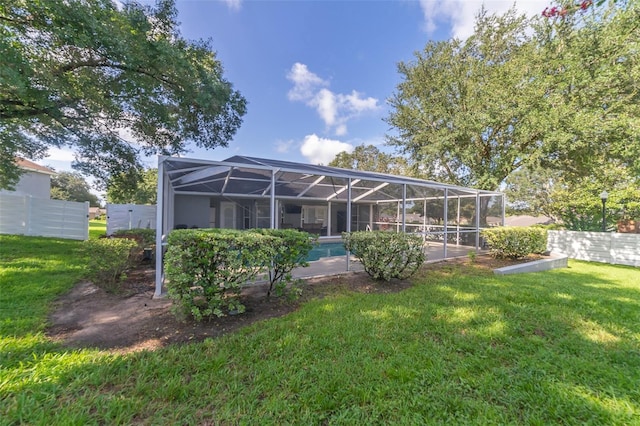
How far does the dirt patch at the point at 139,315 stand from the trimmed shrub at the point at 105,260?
0.19m

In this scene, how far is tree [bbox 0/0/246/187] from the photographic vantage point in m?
5.11

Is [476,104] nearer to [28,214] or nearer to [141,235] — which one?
[141,235]

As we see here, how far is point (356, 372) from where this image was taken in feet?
7.67

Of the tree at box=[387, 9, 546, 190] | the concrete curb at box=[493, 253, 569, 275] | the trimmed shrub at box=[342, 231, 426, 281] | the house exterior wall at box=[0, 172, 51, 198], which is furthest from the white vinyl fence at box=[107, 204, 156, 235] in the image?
the concrete curb at box=[493, 253, 569, 275]

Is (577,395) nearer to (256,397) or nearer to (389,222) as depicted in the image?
(256,397)

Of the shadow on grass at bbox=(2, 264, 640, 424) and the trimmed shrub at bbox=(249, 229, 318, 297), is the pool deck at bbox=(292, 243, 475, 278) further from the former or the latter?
the shadow on grass at bbox=(2, 264, 640, 424)

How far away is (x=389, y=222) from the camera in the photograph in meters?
13.1

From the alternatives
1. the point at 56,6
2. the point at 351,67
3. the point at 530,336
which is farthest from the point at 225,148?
the point at 530,336

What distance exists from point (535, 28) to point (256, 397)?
16626 millimetres

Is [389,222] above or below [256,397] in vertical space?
above

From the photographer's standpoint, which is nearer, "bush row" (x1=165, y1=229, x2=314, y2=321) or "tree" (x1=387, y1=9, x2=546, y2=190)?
"bush row" (x1=165, y1=229, x2=314, y2=321)

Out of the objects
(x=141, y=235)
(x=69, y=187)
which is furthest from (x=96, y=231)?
(x=69, y=187)

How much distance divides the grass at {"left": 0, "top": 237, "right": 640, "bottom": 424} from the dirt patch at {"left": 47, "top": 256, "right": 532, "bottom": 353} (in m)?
0.24

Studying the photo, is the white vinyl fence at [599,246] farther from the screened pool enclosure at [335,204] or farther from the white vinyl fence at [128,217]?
the white vinyl fence at [128,217]
